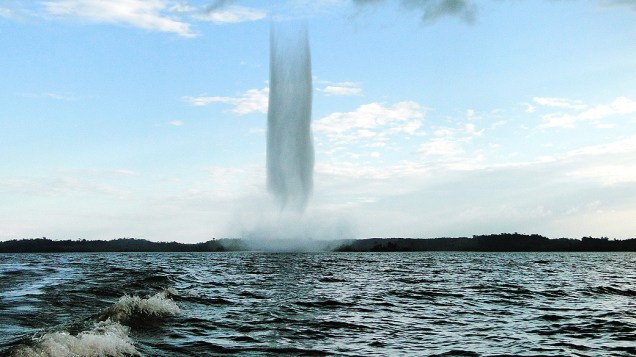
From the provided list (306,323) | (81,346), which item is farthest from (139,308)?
(81,346)

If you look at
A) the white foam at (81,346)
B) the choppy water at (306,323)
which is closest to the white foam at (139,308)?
the choppy water at (306,323)

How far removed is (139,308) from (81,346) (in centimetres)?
854

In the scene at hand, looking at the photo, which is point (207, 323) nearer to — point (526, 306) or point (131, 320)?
point (131, 320)

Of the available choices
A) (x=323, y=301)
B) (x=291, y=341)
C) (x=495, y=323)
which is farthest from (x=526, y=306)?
(x=291, y=341)

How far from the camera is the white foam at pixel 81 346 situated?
43.0 feet

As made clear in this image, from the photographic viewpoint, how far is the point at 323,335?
18516 mm

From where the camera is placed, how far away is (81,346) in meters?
14.1

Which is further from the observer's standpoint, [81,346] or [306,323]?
[306,323]

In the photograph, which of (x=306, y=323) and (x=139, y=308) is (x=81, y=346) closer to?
(x=139, y=308)

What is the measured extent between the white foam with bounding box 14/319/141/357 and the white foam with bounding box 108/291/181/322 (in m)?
4.95

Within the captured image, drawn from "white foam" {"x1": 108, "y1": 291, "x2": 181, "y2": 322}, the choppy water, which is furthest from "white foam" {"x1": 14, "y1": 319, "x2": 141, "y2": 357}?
"white foam" {"x1": 108, "y1": 291, "x2": 181, "y2": 322}

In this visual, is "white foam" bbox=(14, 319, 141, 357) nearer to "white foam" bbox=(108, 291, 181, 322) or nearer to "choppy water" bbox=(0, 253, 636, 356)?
"choppy water" bbox=(0, 253, 636, 356)

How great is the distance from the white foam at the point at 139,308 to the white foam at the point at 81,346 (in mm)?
4954

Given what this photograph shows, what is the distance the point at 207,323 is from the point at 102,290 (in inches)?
503
